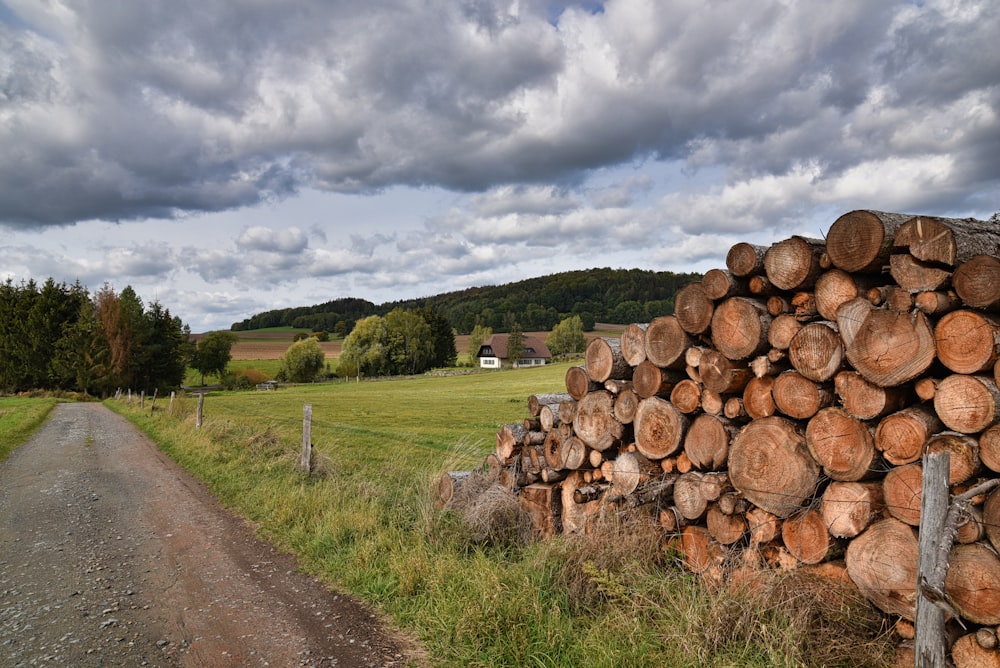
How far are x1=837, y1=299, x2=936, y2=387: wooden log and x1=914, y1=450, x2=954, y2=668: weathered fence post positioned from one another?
791 mm

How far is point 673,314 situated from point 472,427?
18.3 metres

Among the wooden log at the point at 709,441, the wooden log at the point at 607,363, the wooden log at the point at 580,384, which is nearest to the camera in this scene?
the wooden log at the point at 709,441

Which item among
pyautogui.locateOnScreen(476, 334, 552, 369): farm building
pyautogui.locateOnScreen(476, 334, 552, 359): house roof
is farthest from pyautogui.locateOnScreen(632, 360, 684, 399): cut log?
pyautogui.locateOnScreen(476, 334, 552, 359): house roof

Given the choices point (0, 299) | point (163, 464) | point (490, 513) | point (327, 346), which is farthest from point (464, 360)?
point (490, 513)

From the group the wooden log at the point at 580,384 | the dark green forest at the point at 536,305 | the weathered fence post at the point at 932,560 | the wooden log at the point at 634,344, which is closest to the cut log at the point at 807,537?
the weathered fence post at the point at 932,560

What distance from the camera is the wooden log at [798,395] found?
4.33 metres

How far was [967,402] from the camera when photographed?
3.53m

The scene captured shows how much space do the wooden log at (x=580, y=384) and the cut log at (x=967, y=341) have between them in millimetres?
3396

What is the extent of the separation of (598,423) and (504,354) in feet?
288

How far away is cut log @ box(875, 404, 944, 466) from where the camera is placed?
3.72m

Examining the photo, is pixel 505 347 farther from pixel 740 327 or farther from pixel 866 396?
pixel 866 396

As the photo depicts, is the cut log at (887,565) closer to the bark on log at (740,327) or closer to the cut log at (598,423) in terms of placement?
the bark on log at (740,327)

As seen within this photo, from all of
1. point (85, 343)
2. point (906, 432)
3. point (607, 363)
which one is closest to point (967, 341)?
point (906, 432)

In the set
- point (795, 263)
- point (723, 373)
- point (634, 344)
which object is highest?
point (795, 263)
